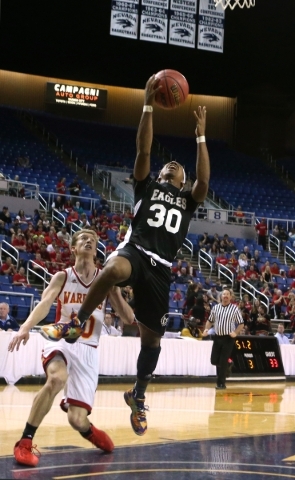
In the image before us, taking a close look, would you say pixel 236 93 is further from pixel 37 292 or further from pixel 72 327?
pixel 72 327

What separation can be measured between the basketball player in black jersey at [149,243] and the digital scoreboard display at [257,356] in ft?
34.7

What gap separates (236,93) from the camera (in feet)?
120

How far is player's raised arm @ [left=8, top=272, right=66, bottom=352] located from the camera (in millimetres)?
6363

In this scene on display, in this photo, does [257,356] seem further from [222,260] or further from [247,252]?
[247,252]

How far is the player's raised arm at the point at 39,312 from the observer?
6.36m

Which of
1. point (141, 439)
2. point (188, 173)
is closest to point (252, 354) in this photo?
point (141, 439)

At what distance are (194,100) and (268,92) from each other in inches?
164

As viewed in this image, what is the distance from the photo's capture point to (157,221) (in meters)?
6.82

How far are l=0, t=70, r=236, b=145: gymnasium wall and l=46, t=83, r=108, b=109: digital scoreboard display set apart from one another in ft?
1.70

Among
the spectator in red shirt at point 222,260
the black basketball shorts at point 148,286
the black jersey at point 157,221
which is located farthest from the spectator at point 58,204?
the black basketball shorts at point 148,286

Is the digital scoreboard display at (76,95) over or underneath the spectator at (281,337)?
over

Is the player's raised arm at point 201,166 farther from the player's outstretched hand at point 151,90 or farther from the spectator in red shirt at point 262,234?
the spectator in red shirt at point 262,234

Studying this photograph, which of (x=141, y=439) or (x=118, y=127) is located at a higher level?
(x=118, y=127)

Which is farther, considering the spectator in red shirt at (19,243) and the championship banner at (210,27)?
the championship banner at (210,27)
